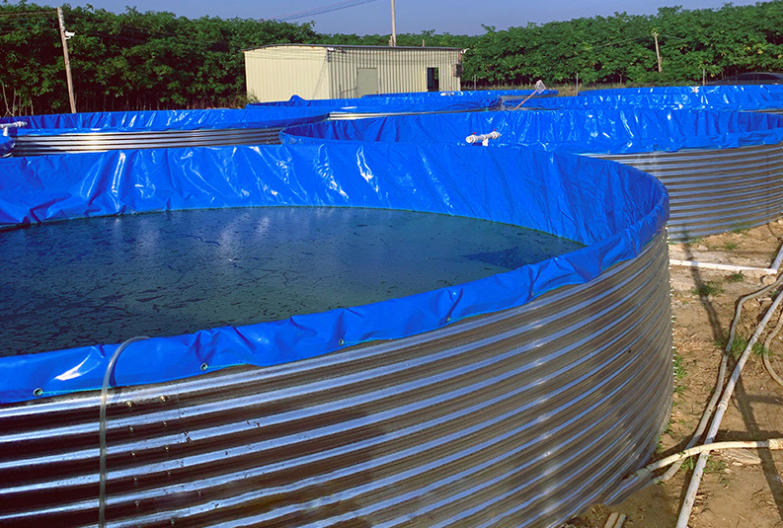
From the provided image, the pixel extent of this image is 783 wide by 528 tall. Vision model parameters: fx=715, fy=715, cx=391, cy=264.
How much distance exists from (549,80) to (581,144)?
24888 millimetres

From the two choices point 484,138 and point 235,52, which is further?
point 235,52

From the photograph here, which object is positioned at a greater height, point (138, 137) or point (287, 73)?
point (287, 73)

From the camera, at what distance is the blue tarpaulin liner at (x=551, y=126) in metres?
9.61

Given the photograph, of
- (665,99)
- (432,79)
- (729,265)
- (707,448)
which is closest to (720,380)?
(707,448)

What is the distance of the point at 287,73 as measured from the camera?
23.7m

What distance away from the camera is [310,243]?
6129 mm

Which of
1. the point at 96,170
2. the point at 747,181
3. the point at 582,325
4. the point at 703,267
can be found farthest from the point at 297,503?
the point at 747,181

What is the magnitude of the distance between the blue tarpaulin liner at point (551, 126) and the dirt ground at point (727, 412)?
3127 millimetres

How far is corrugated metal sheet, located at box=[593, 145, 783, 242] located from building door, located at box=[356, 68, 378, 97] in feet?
58.1

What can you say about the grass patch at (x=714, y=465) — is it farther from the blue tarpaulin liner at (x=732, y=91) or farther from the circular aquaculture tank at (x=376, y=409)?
the blue tarpaulin liner at (x=732, y=91)

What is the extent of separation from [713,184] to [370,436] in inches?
239

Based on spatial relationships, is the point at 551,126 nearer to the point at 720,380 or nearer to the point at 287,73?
the point at 720,380

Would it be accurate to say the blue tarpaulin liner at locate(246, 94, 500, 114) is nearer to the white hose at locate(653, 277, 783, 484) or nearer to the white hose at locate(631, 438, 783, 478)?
the white hose at locate(653, 277, 783, 484)

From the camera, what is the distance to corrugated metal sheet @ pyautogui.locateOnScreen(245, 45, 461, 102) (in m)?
22.7
